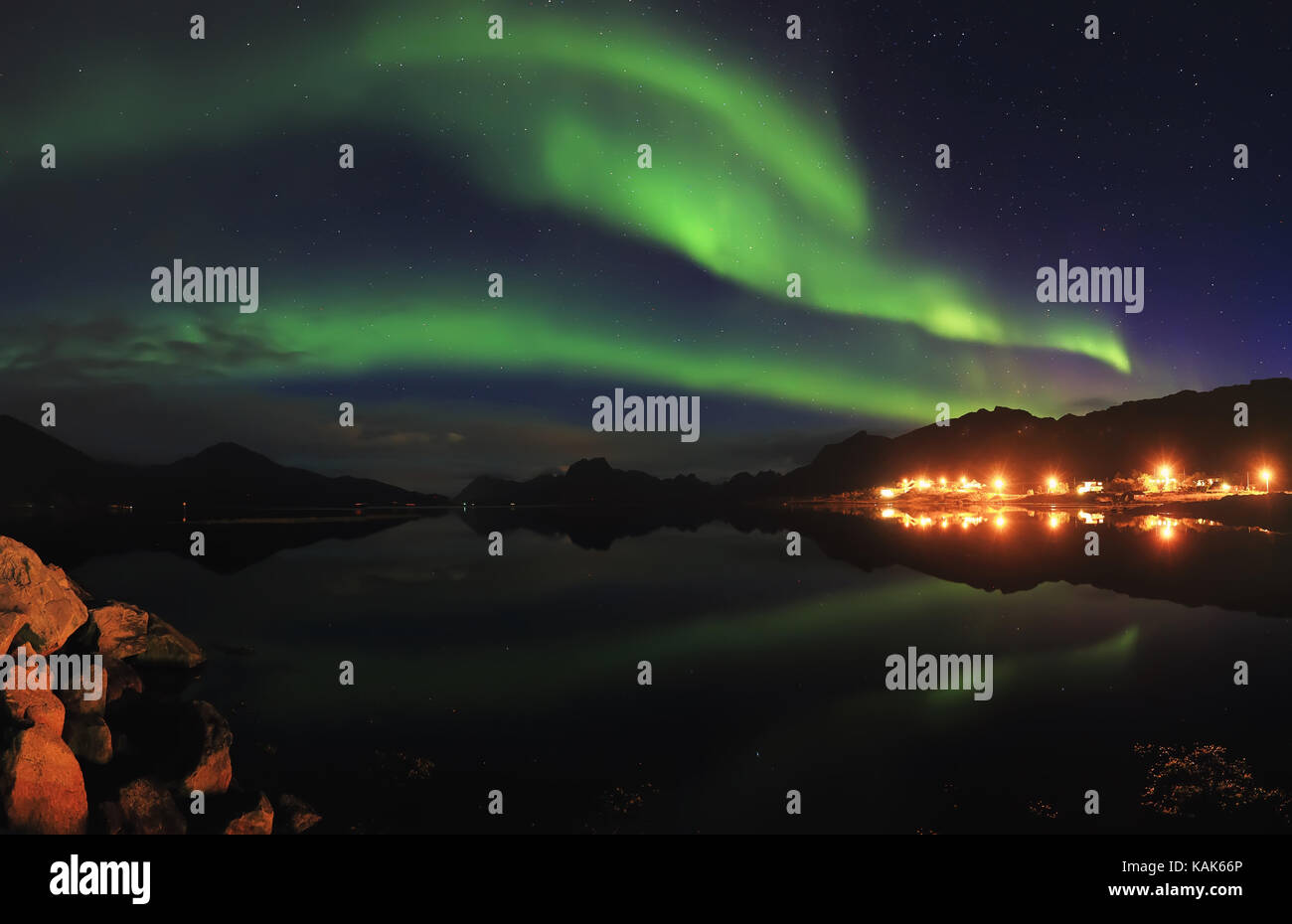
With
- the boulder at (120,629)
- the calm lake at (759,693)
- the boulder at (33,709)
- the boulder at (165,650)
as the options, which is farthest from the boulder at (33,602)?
the boulder at (165,650)

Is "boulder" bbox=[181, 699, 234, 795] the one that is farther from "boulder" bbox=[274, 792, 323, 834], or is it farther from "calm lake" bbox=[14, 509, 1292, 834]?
"boulder" bbox=[274, 792, 323, 834]

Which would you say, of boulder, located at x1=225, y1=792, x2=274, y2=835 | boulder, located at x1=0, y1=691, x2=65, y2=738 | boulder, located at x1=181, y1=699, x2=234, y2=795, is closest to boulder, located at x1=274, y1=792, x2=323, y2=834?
boulder, located at x1=225, y1=792, x2=274, y2=835

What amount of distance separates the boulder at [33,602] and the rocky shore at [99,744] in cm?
3

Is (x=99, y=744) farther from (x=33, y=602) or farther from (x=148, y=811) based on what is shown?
(x=33, y=602)

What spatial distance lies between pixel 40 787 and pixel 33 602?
29.3ft

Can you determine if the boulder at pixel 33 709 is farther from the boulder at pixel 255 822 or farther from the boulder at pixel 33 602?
the boulder at pixel 255 822

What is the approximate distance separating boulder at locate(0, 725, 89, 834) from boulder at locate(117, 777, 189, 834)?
75 centimetres

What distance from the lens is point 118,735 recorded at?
18.8 meters

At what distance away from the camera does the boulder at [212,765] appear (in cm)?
1516

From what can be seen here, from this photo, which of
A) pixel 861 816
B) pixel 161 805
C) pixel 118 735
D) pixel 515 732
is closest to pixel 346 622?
pixel 118 735

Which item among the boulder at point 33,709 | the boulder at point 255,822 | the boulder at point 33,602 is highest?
the boulder at point 33,602

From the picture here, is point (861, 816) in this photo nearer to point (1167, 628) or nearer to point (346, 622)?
point (1167, 628)

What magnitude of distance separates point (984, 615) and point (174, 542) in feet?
367

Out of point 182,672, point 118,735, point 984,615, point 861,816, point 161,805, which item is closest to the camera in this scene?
point 161,805
